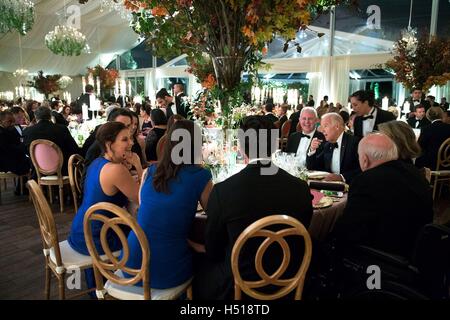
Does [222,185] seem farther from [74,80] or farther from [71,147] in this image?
[74,80]

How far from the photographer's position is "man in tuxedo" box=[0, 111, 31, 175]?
474 centimetres

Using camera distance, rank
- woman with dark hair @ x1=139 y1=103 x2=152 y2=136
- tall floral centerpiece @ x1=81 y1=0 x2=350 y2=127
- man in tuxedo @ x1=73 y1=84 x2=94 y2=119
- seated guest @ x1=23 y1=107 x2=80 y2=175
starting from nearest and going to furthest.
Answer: tall floral centerpiece @ x1=81 y1=0 x2=350 y2=127 → seated guest @ x1=23 y1=107 x2=80 y2=175 → woman with dark hair @ x1=139 y1=103 x2=152 y2=136 → man in tuxedo @ x1=73 y1=84 x2=94 y2=119

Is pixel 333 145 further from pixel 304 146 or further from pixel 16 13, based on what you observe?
pixel 16 13

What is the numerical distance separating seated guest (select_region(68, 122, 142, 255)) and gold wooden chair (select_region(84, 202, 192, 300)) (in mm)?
326

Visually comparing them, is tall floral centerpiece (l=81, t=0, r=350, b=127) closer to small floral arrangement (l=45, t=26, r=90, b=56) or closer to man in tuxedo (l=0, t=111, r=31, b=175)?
man in tuxedo (l=0, t=111, r=31, b=175)

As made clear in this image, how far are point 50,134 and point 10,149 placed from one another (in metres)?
0.80

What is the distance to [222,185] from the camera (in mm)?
1610

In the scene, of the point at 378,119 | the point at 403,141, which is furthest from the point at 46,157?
the point at 378,119

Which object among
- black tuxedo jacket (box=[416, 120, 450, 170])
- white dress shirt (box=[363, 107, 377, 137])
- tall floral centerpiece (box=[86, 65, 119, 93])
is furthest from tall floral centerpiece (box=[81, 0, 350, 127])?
tall floral centerpiece (box=[86, 65, 119, 93])

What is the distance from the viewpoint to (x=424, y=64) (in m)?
6.27

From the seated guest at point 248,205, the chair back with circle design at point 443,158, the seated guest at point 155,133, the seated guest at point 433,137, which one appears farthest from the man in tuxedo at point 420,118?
the seated guest at point 248,205

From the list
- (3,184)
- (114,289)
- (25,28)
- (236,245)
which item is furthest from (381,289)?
(25,28)
